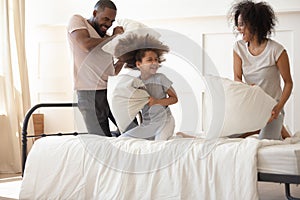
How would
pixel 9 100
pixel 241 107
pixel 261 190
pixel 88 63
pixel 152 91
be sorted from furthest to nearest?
pixel 9 100, pixel 261 190, pixel 88 63, pixel 152 91, pixel 241 107

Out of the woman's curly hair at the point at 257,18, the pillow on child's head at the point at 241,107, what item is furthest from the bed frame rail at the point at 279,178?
the woman's curly hair at the point at 257,18

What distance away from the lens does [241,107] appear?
104 inches

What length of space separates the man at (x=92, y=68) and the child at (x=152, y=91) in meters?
0.25

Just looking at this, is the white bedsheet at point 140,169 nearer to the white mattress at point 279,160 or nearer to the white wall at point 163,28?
the white mattress at point 279,160

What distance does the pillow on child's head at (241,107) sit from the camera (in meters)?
2.62

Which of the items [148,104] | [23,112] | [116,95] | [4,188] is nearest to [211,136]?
[148,104]

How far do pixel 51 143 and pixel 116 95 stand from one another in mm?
434

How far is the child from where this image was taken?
2.78 metres

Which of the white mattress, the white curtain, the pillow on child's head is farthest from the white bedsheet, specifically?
the white curtain

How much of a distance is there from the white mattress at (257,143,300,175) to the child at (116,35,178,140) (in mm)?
662

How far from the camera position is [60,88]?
485cm

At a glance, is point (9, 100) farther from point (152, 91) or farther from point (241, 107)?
point (241, 107)

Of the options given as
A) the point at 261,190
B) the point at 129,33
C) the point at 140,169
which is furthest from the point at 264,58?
the point at 261,190

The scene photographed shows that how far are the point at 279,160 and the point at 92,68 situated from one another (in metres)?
1.32
